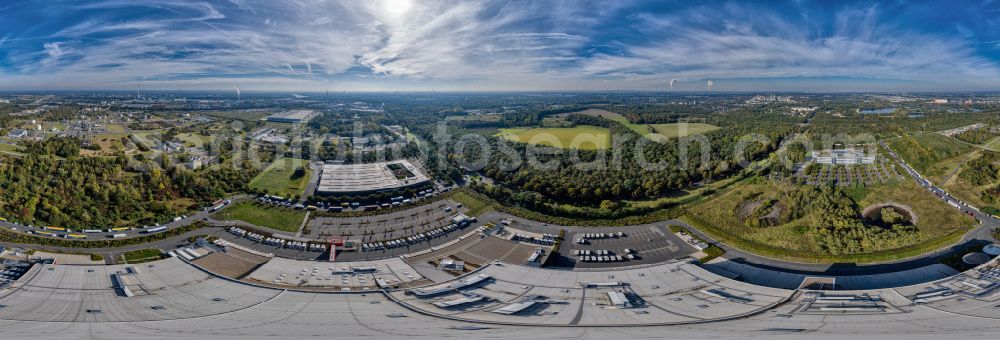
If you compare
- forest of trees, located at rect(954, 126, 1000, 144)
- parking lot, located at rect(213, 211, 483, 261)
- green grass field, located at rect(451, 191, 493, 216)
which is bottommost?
parking lot, located at rect(213, 211, 483, 261)

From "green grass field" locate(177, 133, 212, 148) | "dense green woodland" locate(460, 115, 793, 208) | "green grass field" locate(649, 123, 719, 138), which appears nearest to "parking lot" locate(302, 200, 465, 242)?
"dense green woodland" locate(460, 115, 793, 208)

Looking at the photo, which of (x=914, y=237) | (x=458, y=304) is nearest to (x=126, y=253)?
(x=458, y=304)

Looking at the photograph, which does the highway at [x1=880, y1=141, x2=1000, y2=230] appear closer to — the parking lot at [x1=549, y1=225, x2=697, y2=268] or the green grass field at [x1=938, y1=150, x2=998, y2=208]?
the green grass field at [x1=938, y1=150, x2=998, y2=208]

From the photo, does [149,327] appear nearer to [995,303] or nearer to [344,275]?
[344,275]

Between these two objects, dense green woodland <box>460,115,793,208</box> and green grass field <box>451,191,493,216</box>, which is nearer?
green grass field <box>451,191,493,216</box>

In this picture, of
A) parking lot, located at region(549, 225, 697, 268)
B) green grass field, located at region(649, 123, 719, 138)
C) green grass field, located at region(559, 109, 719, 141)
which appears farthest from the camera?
green grass field, located at region(649, 123, 719, 138)

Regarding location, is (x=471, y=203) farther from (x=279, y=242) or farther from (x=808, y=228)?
(x=808, y=228)
